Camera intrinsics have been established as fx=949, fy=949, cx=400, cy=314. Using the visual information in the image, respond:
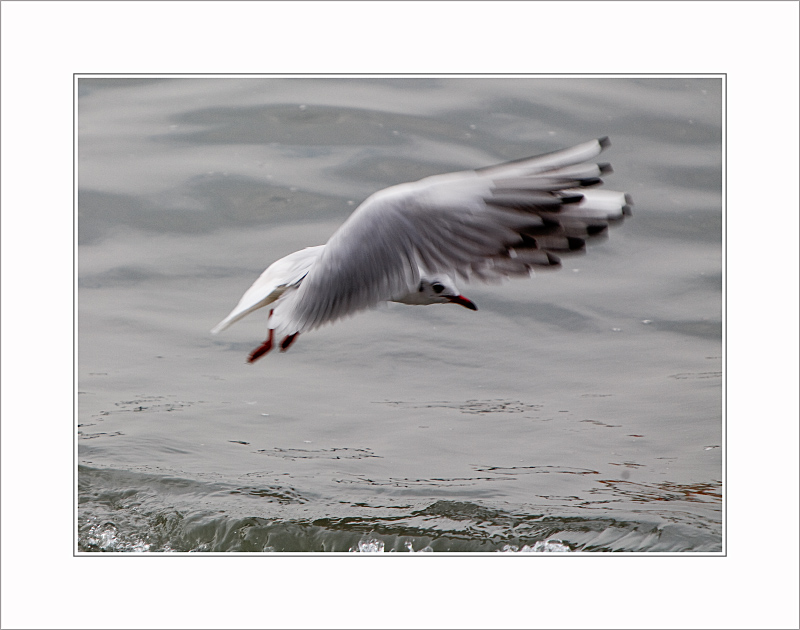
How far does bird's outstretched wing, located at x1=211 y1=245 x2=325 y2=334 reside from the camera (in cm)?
393

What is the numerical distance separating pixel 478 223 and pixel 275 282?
1.12 m

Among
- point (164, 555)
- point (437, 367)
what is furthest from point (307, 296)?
point (437, 367)

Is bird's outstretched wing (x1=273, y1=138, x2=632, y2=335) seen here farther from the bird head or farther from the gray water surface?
the gray water surface

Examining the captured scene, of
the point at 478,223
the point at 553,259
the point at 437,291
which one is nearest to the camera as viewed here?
the point at 478,223

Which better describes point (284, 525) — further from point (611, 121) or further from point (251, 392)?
point (611, 121)

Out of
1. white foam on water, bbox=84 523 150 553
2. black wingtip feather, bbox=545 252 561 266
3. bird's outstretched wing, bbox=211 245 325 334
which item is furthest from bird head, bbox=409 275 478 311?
white foam on water, bbox=84 523 150 553

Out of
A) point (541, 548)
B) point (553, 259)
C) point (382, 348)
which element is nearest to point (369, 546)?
point (541, 548)

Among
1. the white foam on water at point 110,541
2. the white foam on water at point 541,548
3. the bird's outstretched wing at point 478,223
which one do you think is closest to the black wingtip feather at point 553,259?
the bird's outstretched wing at point 478,223

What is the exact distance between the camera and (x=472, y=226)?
3.28m

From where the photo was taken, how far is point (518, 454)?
4859 mm

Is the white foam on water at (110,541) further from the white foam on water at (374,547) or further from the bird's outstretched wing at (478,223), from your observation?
the bird's outstretched wing at (478,223)

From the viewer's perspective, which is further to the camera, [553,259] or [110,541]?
[110,541]

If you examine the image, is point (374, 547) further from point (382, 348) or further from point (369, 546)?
point (382, 348)

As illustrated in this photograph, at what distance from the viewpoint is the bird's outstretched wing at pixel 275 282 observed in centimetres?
393
